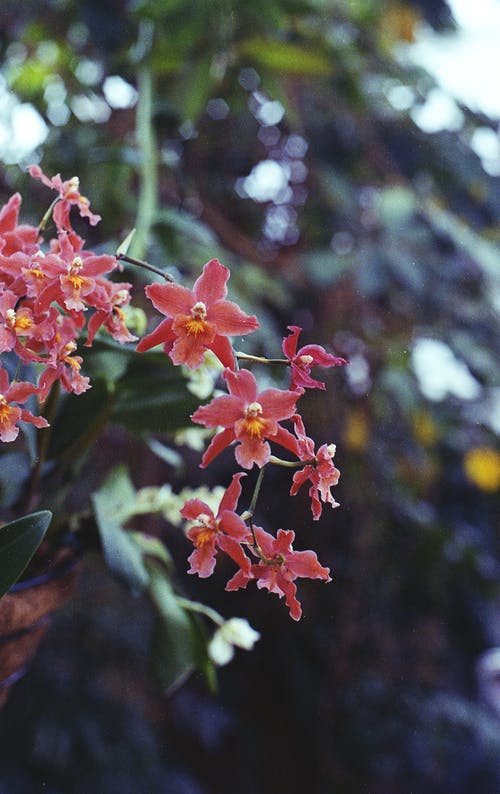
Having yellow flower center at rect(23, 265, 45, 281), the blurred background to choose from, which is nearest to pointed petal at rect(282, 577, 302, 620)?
yellow flower center at rect(23, 265, 45, 281)

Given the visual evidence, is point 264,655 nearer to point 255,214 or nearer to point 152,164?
point 255,214

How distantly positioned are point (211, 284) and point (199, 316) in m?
0.02

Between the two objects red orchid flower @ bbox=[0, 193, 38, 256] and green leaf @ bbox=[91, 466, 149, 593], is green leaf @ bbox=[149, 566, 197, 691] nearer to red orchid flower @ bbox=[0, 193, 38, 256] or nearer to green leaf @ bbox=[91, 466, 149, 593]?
green leaf @ bbox=[91, 466, 149, 593]

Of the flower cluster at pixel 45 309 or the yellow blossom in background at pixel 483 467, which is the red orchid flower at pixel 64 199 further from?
the yellow blossom in background at pixel 483 467

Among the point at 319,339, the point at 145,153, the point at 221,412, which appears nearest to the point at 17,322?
the point at 221,412

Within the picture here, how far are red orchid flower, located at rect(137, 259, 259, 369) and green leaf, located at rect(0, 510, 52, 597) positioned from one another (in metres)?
0.12

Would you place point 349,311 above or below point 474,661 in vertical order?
above

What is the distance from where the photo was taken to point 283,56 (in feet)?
3.53

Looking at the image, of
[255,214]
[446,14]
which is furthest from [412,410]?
[446,14]

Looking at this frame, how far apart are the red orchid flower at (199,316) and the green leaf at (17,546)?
116 mm

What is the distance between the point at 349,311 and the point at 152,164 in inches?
26.6

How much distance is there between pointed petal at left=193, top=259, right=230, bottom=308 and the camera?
1.25 ft

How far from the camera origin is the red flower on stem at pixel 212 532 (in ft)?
1.23

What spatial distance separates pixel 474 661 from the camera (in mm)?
1780
